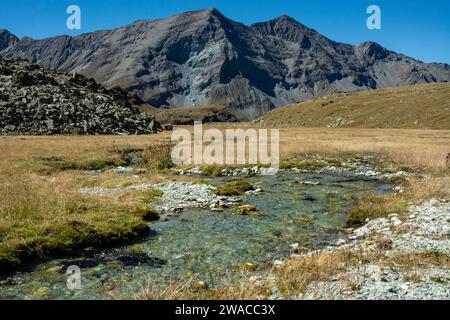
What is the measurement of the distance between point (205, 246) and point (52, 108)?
76964 millimetres

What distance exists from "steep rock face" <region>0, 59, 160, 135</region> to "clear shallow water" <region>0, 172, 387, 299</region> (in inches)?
2537

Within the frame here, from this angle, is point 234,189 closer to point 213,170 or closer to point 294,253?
point 213,170

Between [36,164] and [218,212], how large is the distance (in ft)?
76.6

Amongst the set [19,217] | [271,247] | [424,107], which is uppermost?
[424,107]

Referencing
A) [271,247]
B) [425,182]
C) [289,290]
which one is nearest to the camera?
[289,290]

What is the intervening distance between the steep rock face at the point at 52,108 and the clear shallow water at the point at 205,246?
64445 millimetres

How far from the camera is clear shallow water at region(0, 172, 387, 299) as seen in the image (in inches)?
522

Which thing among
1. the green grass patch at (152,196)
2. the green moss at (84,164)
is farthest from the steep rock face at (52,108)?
the green grass patch at (152,196)

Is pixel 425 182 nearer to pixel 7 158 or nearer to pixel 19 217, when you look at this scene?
pixel 19 217

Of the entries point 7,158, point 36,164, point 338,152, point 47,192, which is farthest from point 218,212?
point 338,152

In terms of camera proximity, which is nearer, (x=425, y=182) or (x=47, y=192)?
(x=47, y=192)

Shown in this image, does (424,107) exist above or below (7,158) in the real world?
above
